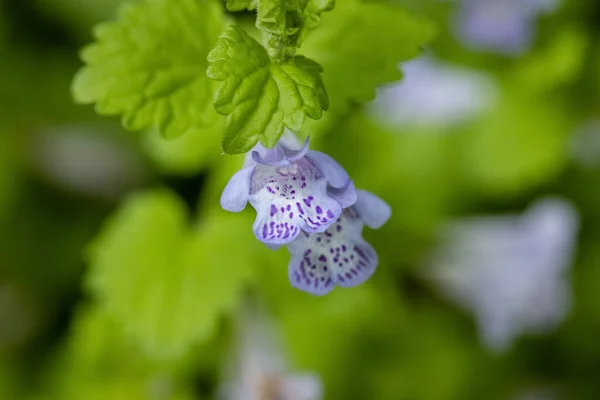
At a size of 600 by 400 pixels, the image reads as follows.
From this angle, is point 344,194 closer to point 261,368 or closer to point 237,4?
point 237,4

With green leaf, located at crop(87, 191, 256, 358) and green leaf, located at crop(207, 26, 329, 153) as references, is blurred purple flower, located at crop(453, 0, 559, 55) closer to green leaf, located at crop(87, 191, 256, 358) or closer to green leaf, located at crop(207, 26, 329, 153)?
green leaf, located at crop(87, 191, 256, 358)

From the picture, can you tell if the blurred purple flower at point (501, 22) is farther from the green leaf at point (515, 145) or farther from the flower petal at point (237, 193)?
the flower petal at point (237, 193)

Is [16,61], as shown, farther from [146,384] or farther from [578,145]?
[578,145]

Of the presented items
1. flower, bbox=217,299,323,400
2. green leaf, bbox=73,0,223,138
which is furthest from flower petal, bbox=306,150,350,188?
flower, bbox=217,299,323,400

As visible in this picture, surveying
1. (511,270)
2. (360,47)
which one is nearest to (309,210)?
(360,47)

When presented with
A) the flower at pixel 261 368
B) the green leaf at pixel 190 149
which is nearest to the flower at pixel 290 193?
the green leaf at pixel 190 149

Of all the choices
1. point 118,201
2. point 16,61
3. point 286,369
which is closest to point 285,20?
point 286,369

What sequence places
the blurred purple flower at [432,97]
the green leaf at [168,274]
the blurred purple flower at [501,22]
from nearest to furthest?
the green leaf at [168,274] → the blurred purple flower at [501,22] → the blurred purple flower at [432,97]

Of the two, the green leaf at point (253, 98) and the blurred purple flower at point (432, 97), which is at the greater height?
the green leaf at point (253, 98)
